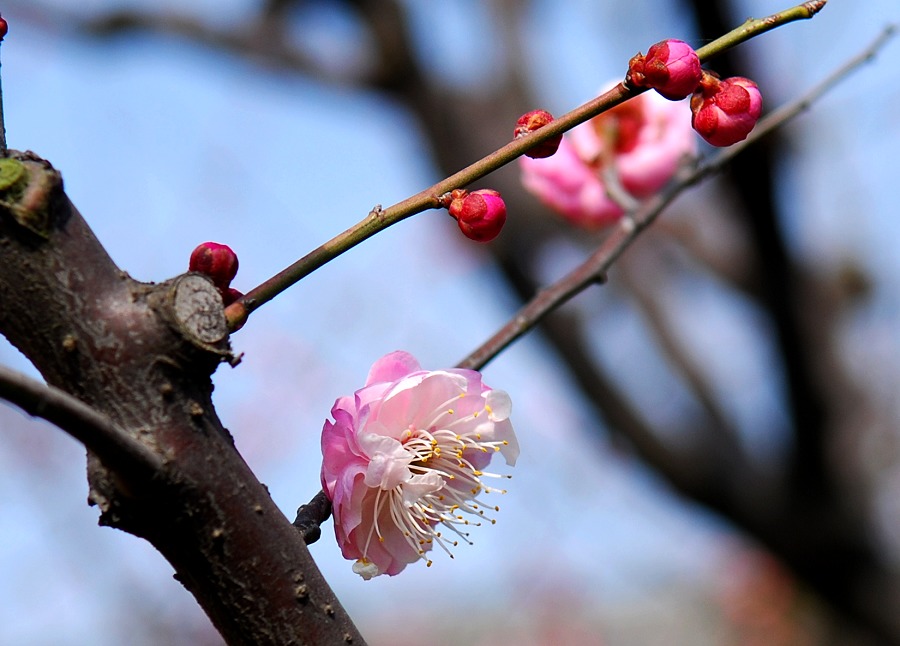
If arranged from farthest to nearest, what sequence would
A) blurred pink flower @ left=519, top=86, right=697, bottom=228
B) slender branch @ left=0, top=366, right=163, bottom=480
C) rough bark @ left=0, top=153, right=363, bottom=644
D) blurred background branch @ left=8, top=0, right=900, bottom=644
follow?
blurred background branch @ left=8, top=0, right=900, bottom=644, blurred pink flower @ left=519, top=86, right=697, bottom=228, rough bark @ left=0, top=153, right=363, bottom=644, slender branch @ left=0, top=366, right=163, bottom=480

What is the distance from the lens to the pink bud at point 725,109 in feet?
2.30

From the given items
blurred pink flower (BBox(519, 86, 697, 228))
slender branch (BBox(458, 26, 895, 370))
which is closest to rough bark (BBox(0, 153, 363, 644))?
slender branch (BBox(458, 26, 895, 370))

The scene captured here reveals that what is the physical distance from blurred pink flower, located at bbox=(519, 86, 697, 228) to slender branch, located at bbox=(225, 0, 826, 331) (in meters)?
1.02

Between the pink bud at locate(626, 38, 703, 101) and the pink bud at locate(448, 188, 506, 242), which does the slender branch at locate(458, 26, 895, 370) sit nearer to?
the pink bud at locate(448, 188, 506, 242)

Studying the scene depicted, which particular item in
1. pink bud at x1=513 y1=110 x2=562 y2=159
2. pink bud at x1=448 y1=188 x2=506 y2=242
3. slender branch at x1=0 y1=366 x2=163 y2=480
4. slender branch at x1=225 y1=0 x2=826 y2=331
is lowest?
slender branch at x1=0 y1=366 x2=163 y2=480

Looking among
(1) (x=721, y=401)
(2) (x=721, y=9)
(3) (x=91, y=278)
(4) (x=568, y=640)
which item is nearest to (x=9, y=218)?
(3) (x=91, y=278)

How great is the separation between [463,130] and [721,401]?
4.43 ft

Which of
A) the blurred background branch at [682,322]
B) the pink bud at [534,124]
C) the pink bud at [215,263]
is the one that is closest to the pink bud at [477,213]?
the pink bud at [534,124]

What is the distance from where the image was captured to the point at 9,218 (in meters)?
0.55

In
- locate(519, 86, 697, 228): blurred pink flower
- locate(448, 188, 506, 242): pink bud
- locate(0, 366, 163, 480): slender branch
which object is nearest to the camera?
locate(0, 366, 163, 480): slender branch

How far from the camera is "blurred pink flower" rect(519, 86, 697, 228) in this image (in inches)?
65.4

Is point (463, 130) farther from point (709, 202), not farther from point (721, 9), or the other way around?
point (709, 202)

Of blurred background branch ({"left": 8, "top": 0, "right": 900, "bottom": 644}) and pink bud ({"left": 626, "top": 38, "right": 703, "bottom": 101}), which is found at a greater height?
blurred background branch ({"left": 8, "top": 0, "right": 900, "bottom": 644})

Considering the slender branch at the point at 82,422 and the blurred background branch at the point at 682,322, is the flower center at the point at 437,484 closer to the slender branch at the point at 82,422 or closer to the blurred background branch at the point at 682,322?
the slender branch at the point at 82,422
